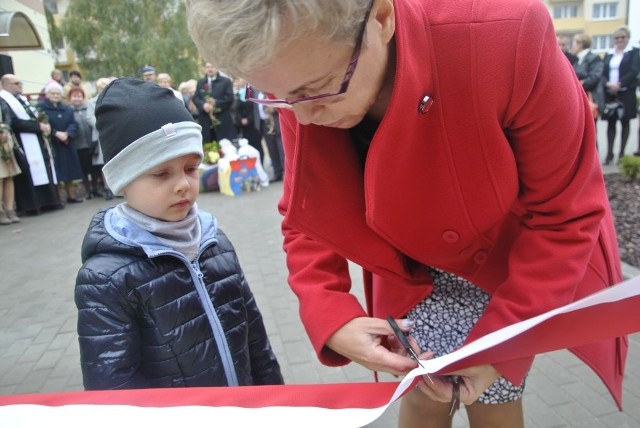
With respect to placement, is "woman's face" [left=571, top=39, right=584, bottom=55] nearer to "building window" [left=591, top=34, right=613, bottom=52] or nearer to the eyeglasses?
the eyeglasses

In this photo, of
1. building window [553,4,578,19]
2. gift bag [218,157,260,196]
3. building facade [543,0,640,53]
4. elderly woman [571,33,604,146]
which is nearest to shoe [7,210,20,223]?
gift bag [218,157,260,196]

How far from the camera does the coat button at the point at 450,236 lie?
1305 mm

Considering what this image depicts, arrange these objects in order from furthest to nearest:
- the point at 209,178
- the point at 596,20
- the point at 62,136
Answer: the point at 596,20, the point at 209,178, the point at 62,136

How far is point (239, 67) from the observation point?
3.13 feet

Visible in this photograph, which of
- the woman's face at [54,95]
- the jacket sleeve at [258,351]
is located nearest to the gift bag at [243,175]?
the woman's face at [54,95]

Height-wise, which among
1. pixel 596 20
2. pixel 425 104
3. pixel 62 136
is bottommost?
pixel 596 20

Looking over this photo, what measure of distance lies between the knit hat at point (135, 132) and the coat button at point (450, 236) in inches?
33.0

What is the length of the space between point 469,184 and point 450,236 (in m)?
0.16

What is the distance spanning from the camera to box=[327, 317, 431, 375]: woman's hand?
49.4 inches

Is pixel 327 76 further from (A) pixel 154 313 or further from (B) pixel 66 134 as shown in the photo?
(B) pixel 66 134

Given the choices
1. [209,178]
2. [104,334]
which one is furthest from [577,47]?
[104,334]

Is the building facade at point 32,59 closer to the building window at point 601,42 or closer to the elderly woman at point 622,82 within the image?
the elderly woman at point 622,82

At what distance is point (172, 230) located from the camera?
1684 millimetres

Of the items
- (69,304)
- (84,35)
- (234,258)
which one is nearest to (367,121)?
(234,258)
